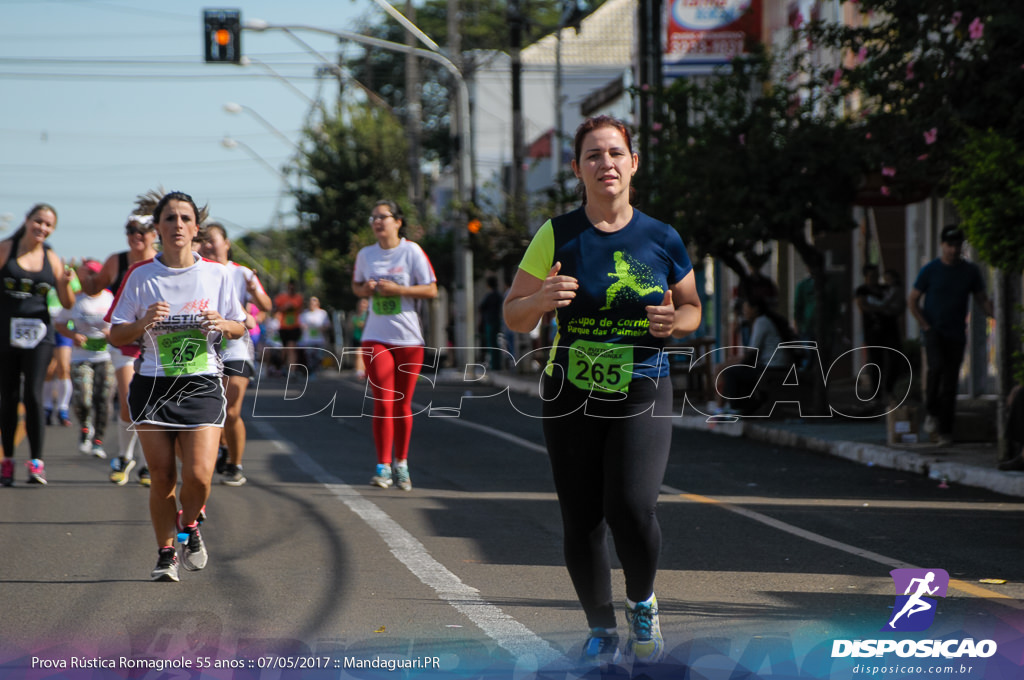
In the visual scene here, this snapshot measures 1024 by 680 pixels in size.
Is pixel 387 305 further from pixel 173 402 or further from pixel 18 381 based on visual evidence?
pixel 173 402

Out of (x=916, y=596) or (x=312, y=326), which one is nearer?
(x=916, y=596)

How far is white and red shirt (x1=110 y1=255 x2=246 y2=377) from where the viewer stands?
6.63 meters

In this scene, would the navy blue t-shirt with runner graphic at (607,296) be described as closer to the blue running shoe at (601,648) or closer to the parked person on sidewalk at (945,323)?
the blue running shoe at (601,648)

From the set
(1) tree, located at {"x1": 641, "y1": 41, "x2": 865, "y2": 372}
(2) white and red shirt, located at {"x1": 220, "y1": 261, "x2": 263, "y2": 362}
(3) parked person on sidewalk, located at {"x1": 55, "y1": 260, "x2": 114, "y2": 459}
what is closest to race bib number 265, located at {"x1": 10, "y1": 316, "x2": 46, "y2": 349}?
(2) white and red shirt, located at {"x1": 220, "y1": 261, "x2": 263, "y2": 362}

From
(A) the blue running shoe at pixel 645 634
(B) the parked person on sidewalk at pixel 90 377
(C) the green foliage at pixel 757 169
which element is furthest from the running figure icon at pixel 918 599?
(C) the green foliage at pixel 757 169

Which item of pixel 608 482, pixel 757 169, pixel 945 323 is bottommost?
pixel 608 482

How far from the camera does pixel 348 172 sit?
171 ft

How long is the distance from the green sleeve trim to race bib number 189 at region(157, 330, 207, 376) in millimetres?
2341

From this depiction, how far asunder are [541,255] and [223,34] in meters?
20.4

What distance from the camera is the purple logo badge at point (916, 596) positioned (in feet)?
18.6

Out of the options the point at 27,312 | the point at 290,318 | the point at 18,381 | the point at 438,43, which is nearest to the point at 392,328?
the point at 27,312

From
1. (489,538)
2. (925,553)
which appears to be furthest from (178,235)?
(925,553)

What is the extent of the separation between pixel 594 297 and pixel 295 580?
2.63m

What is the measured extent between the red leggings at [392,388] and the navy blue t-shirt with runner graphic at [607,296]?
17.5 feet
